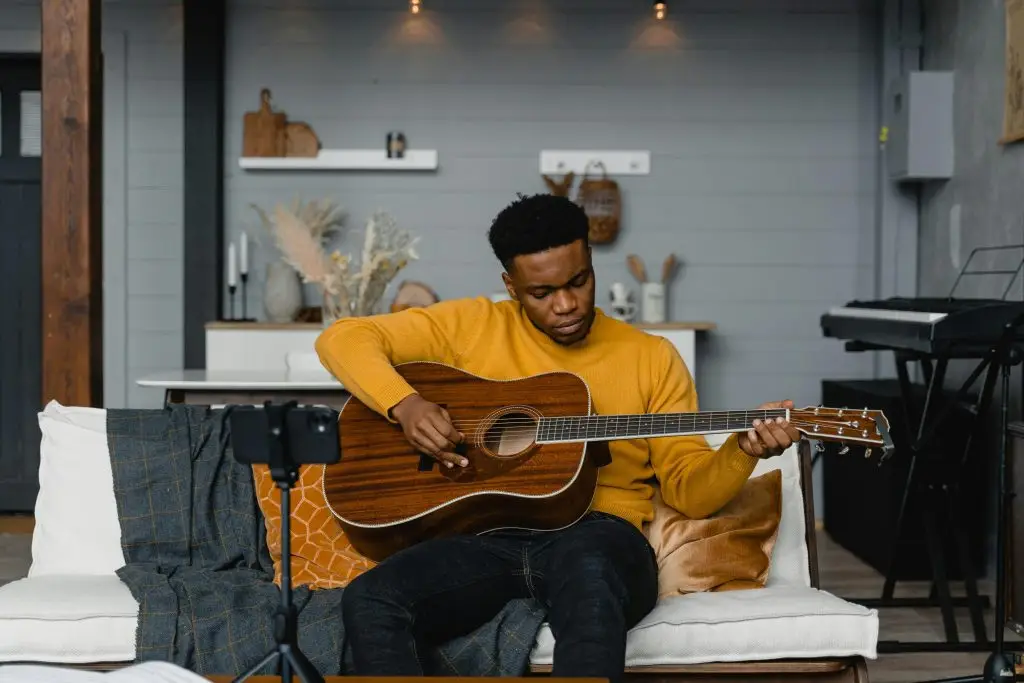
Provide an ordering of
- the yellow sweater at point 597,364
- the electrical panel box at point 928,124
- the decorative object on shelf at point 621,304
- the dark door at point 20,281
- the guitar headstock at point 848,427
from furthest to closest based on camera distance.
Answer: the dark door at point 20,281 → the decorative object on shelf at point 621,304 → the electrical panel box at point 928,124 → the yellow sweater at point 597,364 → the guitar headstock at point 848,427

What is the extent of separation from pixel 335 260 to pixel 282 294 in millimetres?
687

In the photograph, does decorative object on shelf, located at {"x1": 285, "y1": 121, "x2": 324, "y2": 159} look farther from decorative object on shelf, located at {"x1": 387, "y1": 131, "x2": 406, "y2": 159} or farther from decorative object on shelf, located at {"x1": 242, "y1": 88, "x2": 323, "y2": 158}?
decorative object on shelf, located at {"x1": 387, "y1": 131, "x2": 406, "y2": 159}

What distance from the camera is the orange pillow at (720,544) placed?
95.3 inches

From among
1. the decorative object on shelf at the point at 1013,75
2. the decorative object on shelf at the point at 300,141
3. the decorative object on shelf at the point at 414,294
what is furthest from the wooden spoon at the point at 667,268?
the decorative object on shelf at the point at 300,141

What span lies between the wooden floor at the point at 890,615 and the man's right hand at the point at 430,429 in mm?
1458

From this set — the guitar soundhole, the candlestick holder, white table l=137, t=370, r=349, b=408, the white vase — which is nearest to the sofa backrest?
the guitar soundhole

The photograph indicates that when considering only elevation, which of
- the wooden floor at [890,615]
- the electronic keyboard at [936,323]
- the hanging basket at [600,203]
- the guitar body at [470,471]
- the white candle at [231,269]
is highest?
the hanging basket at [600,203]

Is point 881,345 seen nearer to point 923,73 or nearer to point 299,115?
point 923,73

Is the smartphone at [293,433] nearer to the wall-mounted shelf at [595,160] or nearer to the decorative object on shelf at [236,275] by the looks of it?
the decorative object on shelf at [236,275]

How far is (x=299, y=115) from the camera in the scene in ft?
16.8

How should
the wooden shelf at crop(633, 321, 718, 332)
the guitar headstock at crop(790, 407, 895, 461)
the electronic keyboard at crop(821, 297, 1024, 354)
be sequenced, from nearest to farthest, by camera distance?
the guitar headstock at crop(790, 407, 895, 461), the electronic keyboard at crop(821, 297, 1024, 354), the wooden shelf at crop(633, 321, 718, 332)

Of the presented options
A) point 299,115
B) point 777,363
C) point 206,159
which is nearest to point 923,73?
point 777,363

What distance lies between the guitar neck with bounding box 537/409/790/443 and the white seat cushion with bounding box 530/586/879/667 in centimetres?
35

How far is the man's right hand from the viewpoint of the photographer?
2.22 m
